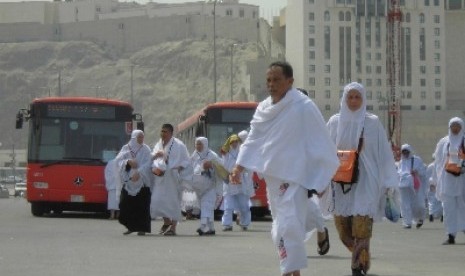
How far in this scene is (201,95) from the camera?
191 m

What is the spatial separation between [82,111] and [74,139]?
32.0 inches

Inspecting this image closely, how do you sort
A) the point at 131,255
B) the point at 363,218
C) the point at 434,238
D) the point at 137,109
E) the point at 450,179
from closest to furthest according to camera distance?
the point at 363,218, the point at 131,255, the point at 450,179, the point at 434,238, the point at 137,109

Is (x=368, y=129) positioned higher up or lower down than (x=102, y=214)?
higher up

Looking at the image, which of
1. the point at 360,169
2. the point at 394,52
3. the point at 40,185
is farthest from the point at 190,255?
the point at 394,52

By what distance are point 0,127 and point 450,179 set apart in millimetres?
182852

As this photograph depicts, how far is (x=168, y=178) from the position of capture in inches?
868

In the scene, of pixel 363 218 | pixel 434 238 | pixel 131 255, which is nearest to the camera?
pixel 363 218

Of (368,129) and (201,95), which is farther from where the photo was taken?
(201,95)

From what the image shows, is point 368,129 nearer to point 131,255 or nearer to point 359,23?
point 131,255

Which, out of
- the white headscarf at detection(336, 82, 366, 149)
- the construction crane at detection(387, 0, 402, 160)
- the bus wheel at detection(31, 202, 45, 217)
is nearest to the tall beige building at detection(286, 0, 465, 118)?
the construction crane at detection(387, 0, 402, 160)

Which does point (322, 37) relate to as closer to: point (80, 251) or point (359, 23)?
point (359, 23)

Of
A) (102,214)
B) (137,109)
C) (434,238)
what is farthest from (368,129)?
(137,109)

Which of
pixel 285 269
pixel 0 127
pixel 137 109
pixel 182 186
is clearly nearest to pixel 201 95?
pixel 137 109

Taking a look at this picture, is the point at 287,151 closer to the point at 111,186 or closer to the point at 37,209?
the point at 111,186
